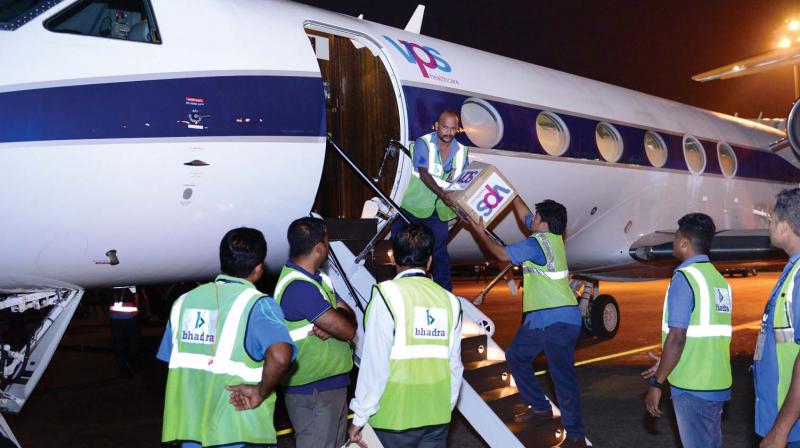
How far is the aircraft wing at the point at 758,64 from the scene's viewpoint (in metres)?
10.1

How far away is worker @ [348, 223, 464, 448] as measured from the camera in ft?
12.7

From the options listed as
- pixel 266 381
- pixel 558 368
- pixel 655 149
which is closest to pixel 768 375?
pixel 266 381


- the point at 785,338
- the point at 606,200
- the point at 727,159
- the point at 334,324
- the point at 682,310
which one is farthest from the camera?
the point at 727,159

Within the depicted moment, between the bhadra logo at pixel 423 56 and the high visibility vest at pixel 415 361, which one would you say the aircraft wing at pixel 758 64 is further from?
the high visibility vest at pixel 415 361

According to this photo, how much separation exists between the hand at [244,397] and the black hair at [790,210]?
268 centimetres

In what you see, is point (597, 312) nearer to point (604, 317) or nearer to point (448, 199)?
point (604, 317)

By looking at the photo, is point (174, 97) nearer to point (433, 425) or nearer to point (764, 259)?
point (433, 425)

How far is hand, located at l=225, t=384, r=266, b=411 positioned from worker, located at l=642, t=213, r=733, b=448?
2339 millimetres

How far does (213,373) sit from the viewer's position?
372cm

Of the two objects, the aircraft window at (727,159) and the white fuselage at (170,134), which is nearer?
the white fuselage at (170,134)

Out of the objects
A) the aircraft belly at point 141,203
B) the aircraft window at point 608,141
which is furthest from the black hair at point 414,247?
the aircraft window at point 608,141

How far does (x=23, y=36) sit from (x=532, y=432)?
4848 mm

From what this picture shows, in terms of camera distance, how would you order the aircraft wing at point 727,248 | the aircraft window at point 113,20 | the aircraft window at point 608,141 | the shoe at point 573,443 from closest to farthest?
the aircraft window at point 113,20
the shoe at point 573,443
the aircraft wing at point 727,248
the aircraft window at point 608,141

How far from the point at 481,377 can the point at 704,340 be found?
2.55 meters
